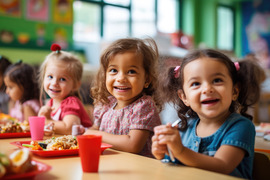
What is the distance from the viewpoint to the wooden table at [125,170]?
30.0 inches

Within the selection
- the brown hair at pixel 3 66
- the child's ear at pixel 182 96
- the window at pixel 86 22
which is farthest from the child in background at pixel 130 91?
the window at pixel 86 22

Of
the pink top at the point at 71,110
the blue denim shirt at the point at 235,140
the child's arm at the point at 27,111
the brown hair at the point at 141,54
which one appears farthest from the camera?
the child's arm at the point at 27,111

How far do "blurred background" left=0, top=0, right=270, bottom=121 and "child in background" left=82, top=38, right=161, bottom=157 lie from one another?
0.54 ft

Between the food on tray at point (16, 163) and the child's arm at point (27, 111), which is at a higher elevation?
the food on tray at point (16, 163)

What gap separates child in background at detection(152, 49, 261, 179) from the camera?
0.90m

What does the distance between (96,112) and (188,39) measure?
219 inches

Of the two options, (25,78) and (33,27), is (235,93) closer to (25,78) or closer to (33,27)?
(25,78)

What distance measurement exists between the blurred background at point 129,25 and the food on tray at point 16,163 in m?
0.97

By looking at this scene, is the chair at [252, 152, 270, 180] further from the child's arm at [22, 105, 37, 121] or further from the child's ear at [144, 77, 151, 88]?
the child's arm at [22, 105, 37, 121]

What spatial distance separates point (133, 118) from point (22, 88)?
1129 millimetres

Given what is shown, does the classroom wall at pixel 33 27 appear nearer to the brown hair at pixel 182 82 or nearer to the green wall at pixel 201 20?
the green wall at pixel 201 20

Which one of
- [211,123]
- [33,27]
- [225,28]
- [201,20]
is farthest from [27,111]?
[225,28]

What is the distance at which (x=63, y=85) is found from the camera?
6.11ft

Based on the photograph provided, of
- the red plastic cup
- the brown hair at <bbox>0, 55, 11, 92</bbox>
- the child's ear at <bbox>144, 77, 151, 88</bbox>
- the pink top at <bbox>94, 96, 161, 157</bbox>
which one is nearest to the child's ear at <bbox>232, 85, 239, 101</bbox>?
the pink top at <bbox>94, 96, 161, 157</bbox>
